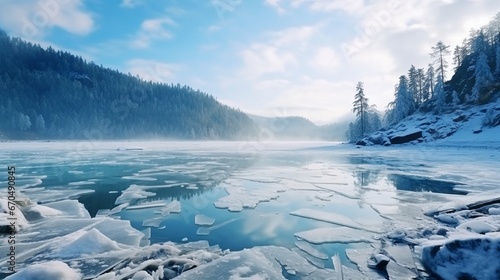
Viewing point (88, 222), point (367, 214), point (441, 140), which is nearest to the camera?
point (88, 222)

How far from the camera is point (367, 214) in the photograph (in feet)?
26.2

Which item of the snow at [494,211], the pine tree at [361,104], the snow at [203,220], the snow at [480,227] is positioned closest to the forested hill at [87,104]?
the pine tree at [361,104]

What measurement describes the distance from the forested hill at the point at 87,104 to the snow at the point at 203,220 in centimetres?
12323

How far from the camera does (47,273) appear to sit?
392 centimetres

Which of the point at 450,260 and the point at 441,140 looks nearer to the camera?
the point at 450,260

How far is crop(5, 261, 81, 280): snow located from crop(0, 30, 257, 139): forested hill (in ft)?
409

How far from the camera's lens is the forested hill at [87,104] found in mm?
109812

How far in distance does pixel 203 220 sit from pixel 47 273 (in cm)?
407

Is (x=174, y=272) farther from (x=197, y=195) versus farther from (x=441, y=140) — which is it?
(x=441, y=140)

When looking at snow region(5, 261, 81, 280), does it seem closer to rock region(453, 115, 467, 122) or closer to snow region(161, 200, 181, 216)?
snow region(161, 200, 181, 216)

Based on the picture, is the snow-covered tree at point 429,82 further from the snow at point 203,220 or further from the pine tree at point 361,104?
the snow at point 203,220

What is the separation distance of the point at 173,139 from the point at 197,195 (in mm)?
125126

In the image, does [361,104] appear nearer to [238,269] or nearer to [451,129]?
[451,129]

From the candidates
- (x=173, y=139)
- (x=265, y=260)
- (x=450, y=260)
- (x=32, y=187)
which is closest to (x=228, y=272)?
(x=265, y=260)
